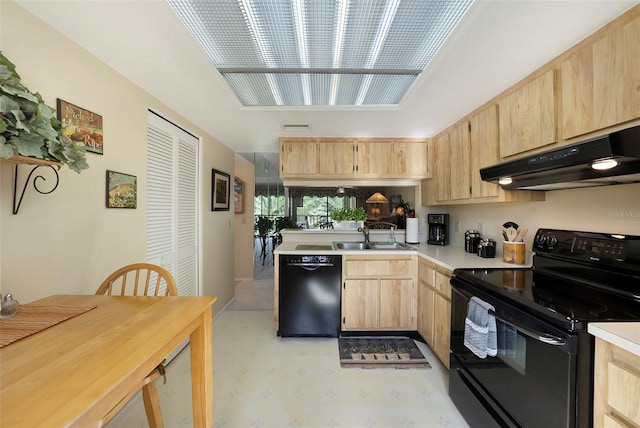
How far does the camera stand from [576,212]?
165 cm

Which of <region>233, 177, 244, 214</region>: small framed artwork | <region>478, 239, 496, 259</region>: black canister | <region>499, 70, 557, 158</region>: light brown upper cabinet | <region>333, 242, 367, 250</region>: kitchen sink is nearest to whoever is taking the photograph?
<region>499, 70, 557, 158</region>: light brown upper cabinet

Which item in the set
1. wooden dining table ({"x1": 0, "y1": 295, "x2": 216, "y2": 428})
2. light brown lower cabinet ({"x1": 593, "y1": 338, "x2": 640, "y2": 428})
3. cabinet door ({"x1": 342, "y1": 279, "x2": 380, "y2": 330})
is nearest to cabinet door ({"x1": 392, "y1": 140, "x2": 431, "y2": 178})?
cabinet door ({"x1": 342, "y1": 279, "x2": 380, "y2": 330})

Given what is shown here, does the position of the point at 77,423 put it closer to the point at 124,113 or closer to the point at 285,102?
the point at 124,113

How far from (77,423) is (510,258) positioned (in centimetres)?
248

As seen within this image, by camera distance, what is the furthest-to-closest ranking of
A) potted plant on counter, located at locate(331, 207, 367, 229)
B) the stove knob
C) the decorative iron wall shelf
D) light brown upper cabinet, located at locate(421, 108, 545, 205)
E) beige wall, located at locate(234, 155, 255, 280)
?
beige wall, located at locate(234, 155, 255, 280)
potted plant on counter, located at locate(331, 207, 367, 229)
light brown upper cabinet, located at locate(421, 108, 545, 205)
the stove knob
the decorative iron wall shelf

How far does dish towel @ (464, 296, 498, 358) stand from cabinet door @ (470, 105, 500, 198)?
3.06ft

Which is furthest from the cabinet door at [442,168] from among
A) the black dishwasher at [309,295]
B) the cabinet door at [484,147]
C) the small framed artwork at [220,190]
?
the small framed artwork at [220,190]

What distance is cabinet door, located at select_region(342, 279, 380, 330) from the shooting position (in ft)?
8.73

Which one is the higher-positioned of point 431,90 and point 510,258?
point 431,90

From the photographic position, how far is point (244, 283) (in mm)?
4688

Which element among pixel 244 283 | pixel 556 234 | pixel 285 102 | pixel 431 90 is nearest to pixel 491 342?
pixel 556 234

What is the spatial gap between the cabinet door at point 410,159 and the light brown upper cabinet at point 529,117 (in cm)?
114

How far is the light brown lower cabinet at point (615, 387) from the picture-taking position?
814 mm

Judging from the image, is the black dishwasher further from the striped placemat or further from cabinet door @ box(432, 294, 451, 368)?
the striped placemat
